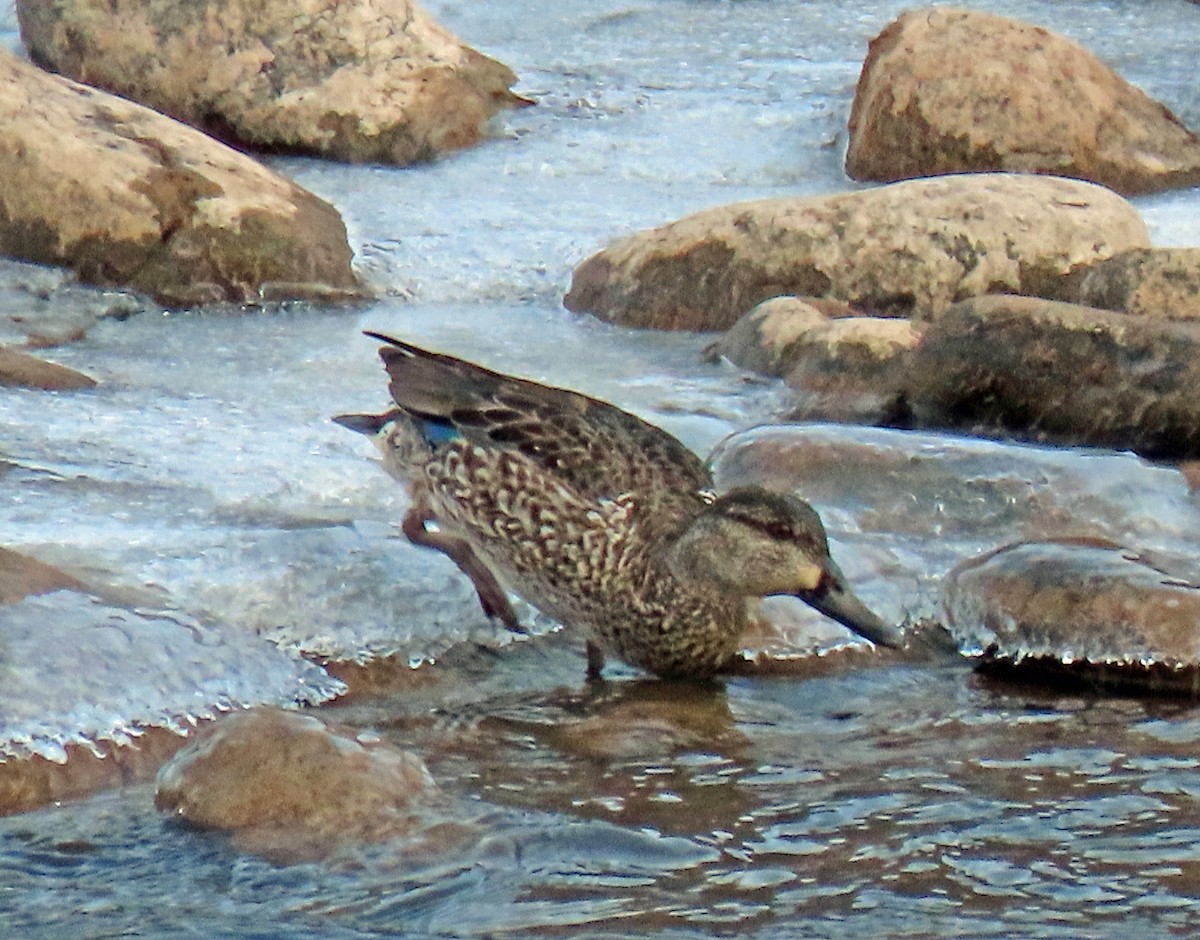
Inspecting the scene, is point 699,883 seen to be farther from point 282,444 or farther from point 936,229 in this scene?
point 936,229

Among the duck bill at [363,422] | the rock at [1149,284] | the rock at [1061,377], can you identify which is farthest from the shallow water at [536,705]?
the rock at [1149,284]

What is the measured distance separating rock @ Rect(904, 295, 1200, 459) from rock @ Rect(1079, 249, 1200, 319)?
853mm

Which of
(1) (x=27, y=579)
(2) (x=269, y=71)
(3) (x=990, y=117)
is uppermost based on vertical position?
(3) (x=990, y=117)

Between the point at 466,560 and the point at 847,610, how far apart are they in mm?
1021

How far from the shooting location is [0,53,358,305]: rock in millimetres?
8516

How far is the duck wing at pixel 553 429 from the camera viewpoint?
17.0ft

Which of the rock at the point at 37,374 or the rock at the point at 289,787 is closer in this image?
the rock at the point at 289,787

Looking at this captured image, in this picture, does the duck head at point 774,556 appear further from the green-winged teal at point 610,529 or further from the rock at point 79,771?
the rock at point 79,771

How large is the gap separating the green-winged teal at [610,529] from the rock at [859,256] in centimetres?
309

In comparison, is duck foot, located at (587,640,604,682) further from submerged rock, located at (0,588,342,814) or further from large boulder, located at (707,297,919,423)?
large boulder, located at (707,297,919,423)

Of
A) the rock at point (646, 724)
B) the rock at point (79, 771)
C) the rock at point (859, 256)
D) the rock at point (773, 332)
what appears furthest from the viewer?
the rock at point (859, 256)

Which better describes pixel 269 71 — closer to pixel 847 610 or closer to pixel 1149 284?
pixel 1149 284

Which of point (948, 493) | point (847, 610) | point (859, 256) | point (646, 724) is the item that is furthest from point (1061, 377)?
point (646, 724)

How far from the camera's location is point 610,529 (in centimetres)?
512
